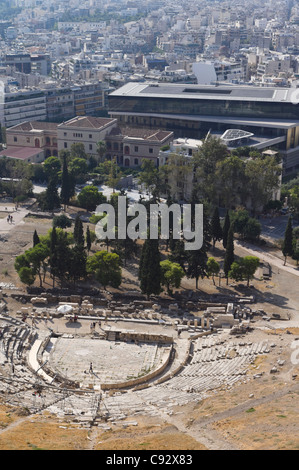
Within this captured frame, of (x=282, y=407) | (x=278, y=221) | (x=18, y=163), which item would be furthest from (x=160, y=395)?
(x=18, y=163)

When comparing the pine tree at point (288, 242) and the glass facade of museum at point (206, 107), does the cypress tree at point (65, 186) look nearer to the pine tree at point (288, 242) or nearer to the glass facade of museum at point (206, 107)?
the pine tree at point (288, 242)

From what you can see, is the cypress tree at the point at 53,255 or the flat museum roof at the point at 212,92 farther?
the flat museum roof at the point at 212,92

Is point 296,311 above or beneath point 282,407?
beneath

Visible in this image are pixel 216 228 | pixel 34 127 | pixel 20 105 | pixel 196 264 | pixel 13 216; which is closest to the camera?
pixel 196 264

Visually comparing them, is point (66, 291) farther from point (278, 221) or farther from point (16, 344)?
point (278, 221)

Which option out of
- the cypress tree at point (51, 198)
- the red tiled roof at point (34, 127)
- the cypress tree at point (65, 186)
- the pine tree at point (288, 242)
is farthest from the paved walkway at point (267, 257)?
the red tiled roof at point (34, 127)

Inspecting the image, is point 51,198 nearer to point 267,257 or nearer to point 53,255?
point 53,255
